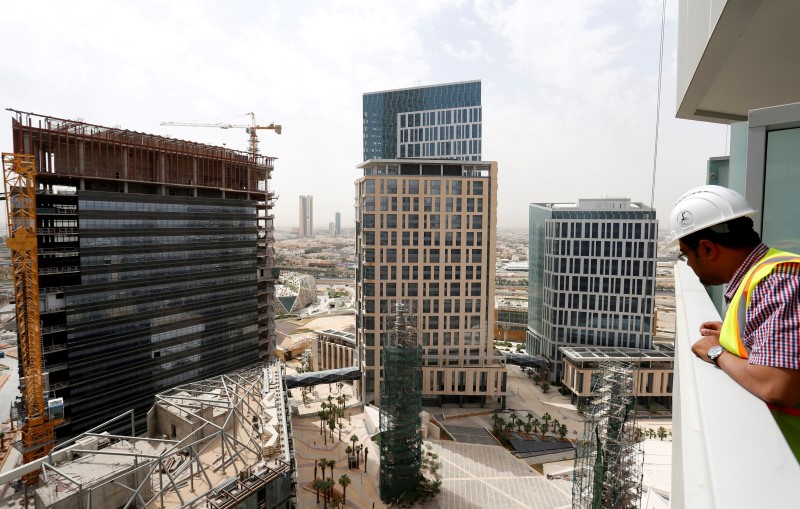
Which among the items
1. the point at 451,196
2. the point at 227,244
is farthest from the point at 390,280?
the point at 227,244

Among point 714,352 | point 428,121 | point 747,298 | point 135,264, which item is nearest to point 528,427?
point 135,264

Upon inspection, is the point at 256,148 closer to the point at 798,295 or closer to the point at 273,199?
the point at 273,199

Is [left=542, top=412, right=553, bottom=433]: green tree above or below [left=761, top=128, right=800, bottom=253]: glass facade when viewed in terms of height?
below

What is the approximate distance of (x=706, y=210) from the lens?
311cm

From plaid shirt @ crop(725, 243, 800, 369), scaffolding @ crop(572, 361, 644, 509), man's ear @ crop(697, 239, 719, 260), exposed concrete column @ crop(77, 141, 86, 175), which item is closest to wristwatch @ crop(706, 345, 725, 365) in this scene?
plaid shirt @ crop(725, 243, 800, 369)

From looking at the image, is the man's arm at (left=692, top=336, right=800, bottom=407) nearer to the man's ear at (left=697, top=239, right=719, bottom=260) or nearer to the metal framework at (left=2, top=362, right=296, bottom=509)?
the man's ear at (left=697, top=239, right=719, bottom=260)

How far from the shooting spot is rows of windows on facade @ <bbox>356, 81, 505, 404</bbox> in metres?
46.4

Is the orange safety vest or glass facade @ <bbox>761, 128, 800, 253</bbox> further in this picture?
glass facade @ <bbox>761, 128, 800, 253</bbox>

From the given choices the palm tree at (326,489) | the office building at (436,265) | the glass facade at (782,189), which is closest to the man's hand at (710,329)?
the glass facade at (782,189)

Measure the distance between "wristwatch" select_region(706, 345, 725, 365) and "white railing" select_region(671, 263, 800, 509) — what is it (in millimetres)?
73

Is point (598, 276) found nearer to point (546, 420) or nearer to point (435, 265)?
point (546, 420)

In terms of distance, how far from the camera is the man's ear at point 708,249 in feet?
10.3

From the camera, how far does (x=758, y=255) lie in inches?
115

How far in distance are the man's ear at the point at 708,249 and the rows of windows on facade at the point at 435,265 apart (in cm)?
4314
